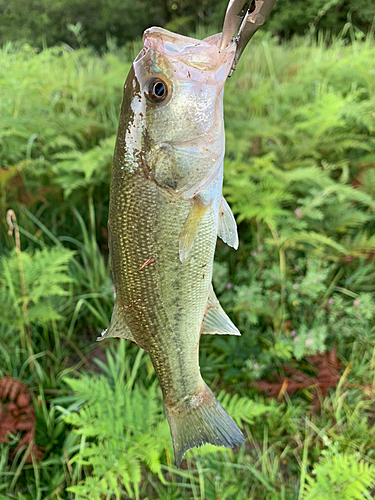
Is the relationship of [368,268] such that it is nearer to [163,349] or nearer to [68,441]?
[163,349]

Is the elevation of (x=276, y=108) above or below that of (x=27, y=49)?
below

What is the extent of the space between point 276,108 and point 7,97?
2.75 m

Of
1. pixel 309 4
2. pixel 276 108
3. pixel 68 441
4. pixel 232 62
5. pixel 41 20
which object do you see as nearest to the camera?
pixel 232 62

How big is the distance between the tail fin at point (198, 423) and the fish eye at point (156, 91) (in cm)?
109

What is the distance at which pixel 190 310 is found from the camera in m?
1.17

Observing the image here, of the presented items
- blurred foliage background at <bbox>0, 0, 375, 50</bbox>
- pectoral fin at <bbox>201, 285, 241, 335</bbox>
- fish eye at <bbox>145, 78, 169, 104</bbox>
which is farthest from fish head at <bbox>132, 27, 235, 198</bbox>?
blurred foliage background at <bbox>0, 0, 375, 50</bbox>

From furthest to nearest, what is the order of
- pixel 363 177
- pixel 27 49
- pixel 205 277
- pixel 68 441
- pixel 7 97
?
→ 1. pixel 27 49
2. pixel 7 97
3. pixel 363 177
4. pixel 68 441
5. pixel 205 277

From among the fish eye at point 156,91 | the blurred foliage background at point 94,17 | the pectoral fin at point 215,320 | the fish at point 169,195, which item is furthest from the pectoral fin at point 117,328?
the blurred foliage background at point 94,17

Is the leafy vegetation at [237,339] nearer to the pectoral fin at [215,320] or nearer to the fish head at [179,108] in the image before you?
the pectoral fin at [215,320]

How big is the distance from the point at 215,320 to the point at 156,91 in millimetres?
858

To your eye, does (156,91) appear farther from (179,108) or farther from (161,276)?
(161,276)

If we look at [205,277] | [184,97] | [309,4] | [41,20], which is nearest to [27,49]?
[184,97]

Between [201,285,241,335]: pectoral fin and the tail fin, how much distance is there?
0.84ft

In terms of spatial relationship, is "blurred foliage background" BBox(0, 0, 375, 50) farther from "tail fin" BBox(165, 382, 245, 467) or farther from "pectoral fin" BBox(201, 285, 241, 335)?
"tail fin" BBox(165, 382, 245, 467)
